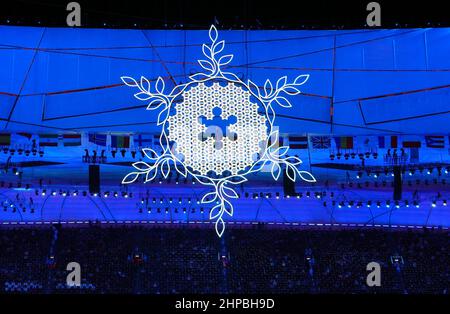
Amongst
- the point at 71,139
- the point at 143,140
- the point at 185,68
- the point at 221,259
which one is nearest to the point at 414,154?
the point at 221,259

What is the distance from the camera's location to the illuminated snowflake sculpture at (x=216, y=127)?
12.4m

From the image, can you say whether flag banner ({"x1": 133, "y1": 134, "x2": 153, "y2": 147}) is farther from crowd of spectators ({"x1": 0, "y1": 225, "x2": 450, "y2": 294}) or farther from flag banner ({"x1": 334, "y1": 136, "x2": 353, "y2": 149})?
flag banner ({"x1": 334, "y1": 136, "x2": 353, "y2": 149})

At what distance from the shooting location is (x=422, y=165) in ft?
44.9

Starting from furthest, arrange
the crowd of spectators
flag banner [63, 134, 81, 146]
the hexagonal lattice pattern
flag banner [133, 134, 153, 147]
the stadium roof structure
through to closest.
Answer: the crowd of spectators, flag banner [63, 134, 81, 146], the stadium roof structure, flag banner [133, 134, 153, 147], the hexagonal lattice pattern

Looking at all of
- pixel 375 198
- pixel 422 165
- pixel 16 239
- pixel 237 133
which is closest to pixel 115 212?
pixel 16 239

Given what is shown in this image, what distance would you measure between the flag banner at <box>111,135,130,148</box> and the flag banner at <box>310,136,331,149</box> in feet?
11.6

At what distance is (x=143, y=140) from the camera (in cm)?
1322

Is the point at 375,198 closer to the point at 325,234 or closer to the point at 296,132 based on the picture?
the point at 325,234

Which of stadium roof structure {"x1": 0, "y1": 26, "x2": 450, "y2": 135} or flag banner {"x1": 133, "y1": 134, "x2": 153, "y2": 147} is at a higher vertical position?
stadium roof structure {"x1": 0, "y1": 26, "x2": 450, "y2": 135}

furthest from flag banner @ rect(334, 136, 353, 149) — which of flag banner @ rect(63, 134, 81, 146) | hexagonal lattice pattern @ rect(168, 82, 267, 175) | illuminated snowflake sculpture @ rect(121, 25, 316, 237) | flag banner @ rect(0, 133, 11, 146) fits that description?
flag banner @ rect(0, 133, 11, 146)

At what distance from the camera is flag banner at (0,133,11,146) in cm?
1342

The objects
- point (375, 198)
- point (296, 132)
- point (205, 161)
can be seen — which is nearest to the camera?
point (205, 161)

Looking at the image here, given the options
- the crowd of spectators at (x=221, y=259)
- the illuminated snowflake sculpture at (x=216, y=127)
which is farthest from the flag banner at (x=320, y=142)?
the crowd of spectators at (x=221, y=259)

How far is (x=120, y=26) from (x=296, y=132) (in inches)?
151
